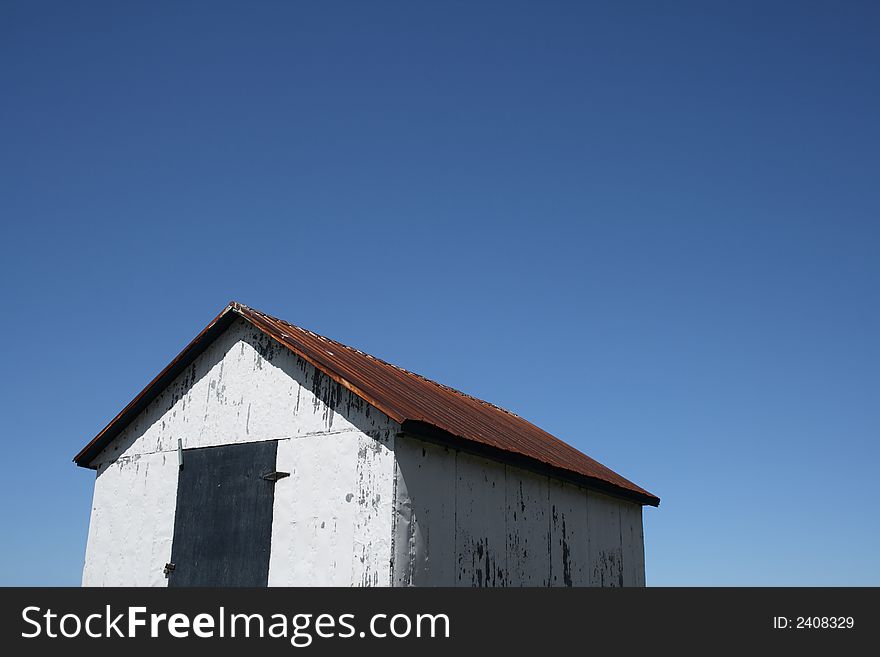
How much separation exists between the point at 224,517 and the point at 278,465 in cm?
126

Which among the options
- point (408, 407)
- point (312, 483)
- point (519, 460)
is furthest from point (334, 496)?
point (519, 460)

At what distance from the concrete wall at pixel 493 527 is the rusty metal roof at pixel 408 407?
300 mm

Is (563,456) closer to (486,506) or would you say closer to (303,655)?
(486,506)

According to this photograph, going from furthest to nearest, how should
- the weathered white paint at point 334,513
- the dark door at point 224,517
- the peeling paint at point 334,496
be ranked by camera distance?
the dark door at point 224,517
the peeling paint at point 334,496
the weathered white paint at point 334,513

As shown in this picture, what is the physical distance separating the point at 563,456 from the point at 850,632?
7268 millimetres

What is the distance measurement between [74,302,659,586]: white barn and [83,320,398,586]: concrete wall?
2 centimetres

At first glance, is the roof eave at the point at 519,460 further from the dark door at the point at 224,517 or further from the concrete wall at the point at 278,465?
the dark door at the point at 224,517

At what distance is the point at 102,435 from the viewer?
1510 cm

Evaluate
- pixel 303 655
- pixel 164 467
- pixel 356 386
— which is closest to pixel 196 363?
pixel 164 467

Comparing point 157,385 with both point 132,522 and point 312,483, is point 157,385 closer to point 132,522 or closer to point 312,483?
point 132,522

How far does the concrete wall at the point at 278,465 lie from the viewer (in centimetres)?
1165

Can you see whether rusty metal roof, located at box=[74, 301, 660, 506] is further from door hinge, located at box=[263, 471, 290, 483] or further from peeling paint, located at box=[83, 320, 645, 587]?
door hinge, located at box=[263, 471, 290, 483]

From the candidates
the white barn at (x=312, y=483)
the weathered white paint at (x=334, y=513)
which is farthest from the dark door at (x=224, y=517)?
the weathered white paint at (x=334, y=513)

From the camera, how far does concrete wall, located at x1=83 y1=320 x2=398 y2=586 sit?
11648mm
